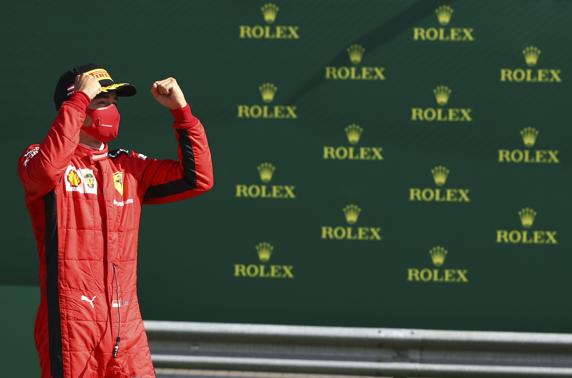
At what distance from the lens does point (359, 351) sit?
4746 mm

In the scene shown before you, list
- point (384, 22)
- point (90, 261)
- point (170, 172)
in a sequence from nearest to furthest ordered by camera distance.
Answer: point (90, 261) → point (170, 172) → point (384, 22)

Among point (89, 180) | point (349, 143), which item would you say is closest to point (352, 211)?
point (349, 143)

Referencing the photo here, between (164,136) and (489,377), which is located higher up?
(164,136)

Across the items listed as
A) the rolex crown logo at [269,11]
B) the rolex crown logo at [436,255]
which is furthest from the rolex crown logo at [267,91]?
the rolex crown logo at [436,255]

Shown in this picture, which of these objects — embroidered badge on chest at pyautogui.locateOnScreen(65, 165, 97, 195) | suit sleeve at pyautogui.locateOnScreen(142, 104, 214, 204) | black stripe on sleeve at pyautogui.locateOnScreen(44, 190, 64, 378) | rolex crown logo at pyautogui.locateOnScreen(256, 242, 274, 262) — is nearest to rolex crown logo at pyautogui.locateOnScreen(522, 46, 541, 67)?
rolex crown logo at pyautogui.locateOnScreen(256, 242, 274, 262)

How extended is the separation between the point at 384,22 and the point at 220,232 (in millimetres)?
1185

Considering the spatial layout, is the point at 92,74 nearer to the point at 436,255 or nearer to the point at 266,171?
the point at 266,171

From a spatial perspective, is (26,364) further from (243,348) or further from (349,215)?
(349,215)

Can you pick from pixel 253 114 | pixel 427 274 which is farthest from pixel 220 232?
pixel 427 274

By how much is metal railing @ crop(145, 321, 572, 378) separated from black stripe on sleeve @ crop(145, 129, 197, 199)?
4.47ft

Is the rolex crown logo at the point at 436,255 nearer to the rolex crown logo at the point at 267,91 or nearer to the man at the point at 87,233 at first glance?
→ the rolex crown logo at the point at 267,91

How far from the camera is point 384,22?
4695mm

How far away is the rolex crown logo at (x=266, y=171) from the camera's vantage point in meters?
4.74

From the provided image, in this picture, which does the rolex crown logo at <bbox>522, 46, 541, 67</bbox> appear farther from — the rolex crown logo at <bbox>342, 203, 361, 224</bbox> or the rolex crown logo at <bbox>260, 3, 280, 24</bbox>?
the rolex crown logo at <bbox>260, 3, 280, 24</bbox>
